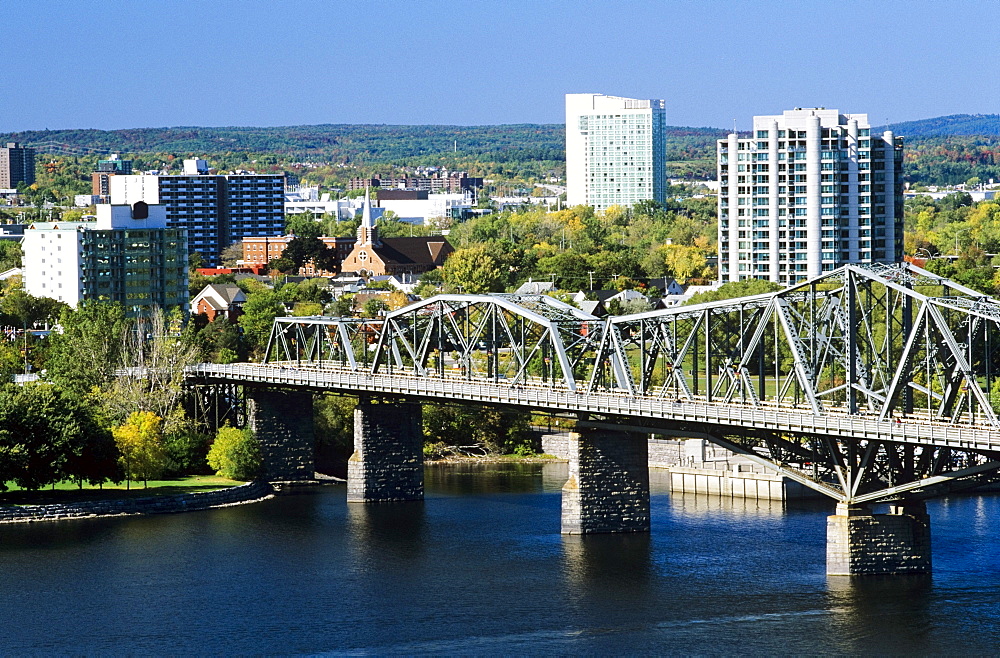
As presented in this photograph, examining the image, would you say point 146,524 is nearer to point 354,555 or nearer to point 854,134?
point 354,555

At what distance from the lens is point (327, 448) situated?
101 metres

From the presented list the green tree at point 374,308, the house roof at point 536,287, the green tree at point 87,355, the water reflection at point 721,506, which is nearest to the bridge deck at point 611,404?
the green tree at point 87,355

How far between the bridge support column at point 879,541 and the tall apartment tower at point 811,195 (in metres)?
99.7

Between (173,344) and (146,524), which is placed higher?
(173,344)

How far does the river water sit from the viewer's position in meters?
57.3

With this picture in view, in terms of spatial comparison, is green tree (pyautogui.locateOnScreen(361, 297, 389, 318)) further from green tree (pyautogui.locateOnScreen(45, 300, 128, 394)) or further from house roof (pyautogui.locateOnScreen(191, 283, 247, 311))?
green tree (pyautogui.locateOnScreen(45, 300, 128, 394))

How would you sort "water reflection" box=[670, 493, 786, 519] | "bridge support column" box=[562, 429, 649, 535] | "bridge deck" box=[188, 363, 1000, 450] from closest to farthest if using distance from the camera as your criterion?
"bridge deck" box=[188, 363, 1000, 450] < "bridge support column" box=[562, 429, 649, 535] < "water reflection" box=[670, 493, 786, 519]

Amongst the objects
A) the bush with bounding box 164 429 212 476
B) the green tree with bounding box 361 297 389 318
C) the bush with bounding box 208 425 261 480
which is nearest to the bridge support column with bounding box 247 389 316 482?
the bush with bounding box 208 425 261 480

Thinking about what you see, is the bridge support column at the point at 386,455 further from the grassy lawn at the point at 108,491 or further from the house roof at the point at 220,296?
the house roof at the point at 220,296

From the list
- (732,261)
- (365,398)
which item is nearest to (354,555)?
(365,398)

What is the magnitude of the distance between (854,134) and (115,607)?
114 m

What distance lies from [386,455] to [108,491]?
12.8 meters

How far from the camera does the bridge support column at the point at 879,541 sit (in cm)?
6412

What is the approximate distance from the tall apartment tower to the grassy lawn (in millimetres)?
84396
